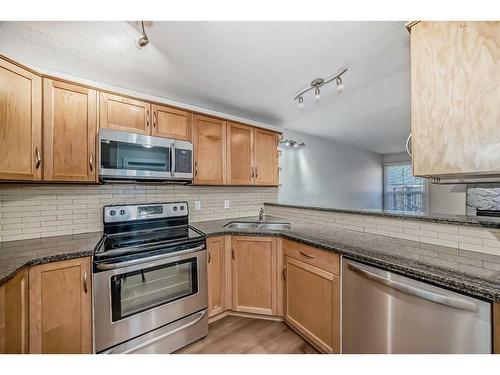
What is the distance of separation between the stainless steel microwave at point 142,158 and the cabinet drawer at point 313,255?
45.9 inches

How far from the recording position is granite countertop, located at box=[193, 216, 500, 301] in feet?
3.06

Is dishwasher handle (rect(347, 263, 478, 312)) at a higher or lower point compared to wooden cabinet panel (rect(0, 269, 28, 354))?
higher

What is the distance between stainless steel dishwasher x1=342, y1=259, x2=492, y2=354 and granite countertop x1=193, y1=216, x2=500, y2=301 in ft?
0.15

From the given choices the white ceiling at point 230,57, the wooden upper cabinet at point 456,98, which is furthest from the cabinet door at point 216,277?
the wooden upper cabinet at point 456,98

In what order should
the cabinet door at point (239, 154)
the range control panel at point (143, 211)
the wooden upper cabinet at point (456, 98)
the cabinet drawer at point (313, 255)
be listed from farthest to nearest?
1. the cabinet door at point (239, 154)
2. the range control panel at point (143, 211)
3. the cabinet drawer at point (313, 255)
4. the wooden upper cabinet at point (456, 98)

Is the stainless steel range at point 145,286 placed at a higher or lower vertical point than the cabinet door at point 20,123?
lower

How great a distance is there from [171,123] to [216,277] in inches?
60.2

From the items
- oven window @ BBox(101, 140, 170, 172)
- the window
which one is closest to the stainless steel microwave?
oven window @ BBox(101, 140, 170, 172)

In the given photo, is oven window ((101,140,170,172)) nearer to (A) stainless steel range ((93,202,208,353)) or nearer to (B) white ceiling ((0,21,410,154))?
(A) stainless steel range ((93,202,208,353))

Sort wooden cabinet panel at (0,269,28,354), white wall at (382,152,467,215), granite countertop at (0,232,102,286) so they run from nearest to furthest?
wooden cabinet panel at (0,269,28,354) → granite countertop at (0,232,102,286) → white wall at (382,152,467,215)

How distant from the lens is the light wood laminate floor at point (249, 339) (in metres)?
1.73

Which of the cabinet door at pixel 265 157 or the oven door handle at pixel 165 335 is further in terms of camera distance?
the cabinet door at pixel 265 157

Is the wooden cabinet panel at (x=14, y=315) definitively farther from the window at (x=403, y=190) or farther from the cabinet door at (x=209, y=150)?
the window at (x=403, y=190)

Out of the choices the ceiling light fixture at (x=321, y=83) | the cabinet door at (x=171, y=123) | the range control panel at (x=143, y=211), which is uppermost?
the ceiling light fixture at (x=321, y=83)
